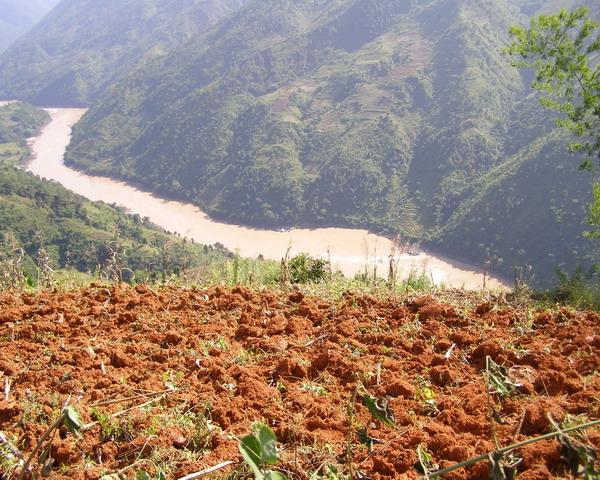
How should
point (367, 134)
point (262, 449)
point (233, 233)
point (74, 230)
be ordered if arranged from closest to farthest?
point (262, 449), point (74, 230), point (233, 233), point (367, 134)

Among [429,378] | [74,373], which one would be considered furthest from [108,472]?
[429,378]

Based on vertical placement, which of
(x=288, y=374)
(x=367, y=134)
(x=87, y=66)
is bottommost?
(x=288, y=374)

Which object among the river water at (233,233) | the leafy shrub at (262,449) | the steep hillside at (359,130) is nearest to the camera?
the leafy shrub at (262,449)

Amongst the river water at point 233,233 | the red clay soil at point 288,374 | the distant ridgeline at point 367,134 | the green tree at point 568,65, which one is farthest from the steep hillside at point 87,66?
the red clay soil at point 288,374

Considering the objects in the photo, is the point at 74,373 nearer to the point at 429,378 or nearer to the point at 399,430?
the point at 399,430

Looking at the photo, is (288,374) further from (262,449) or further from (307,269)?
(307,269)

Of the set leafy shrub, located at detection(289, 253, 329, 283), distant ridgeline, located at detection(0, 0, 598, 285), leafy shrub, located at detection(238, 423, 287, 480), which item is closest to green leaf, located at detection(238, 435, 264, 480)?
leafy shrub, located at detection(238, 423, 287, 480)

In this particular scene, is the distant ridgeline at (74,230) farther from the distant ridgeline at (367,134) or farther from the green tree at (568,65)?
the green tree at (568,65)

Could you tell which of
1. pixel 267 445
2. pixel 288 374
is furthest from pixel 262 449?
pixel 288 374
